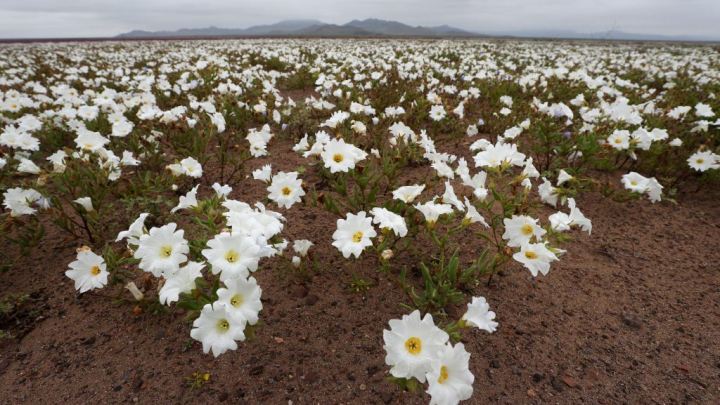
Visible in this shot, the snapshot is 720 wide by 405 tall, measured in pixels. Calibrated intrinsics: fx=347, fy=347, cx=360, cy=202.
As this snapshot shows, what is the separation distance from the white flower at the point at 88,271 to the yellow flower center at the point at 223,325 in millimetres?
983

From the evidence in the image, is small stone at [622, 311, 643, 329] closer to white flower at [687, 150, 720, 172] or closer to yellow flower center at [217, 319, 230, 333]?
white flower at [687, 150, 720, 172]

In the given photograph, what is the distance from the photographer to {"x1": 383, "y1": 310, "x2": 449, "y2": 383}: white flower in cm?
156

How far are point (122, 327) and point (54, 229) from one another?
1.86 metres

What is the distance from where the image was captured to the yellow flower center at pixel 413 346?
1.63 meters

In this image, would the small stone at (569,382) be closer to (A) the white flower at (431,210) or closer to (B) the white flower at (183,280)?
(A) the white flower at (431,210)

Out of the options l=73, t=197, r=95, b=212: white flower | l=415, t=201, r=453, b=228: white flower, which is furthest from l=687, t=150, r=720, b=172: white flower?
l=73, t=197, r=95, b=212: white flower

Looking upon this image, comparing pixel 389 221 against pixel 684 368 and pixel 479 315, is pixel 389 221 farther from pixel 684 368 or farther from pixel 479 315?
pixel 684 368

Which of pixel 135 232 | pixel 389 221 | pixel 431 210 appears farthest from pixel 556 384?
pixel 135 232

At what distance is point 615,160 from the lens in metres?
4.99

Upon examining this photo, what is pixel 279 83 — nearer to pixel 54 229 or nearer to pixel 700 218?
pixel 54 229

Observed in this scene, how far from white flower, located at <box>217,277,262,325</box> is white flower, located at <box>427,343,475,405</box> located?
871 millimetres

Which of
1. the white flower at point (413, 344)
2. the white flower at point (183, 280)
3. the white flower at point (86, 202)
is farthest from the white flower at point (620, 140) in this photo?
the white flower at point (86, 202)

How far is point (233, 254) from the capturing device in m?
1.83

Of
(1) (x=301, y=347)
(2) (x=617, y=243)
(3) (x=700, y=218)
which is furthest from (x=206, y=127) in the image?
(3) (x=700, y=218)
